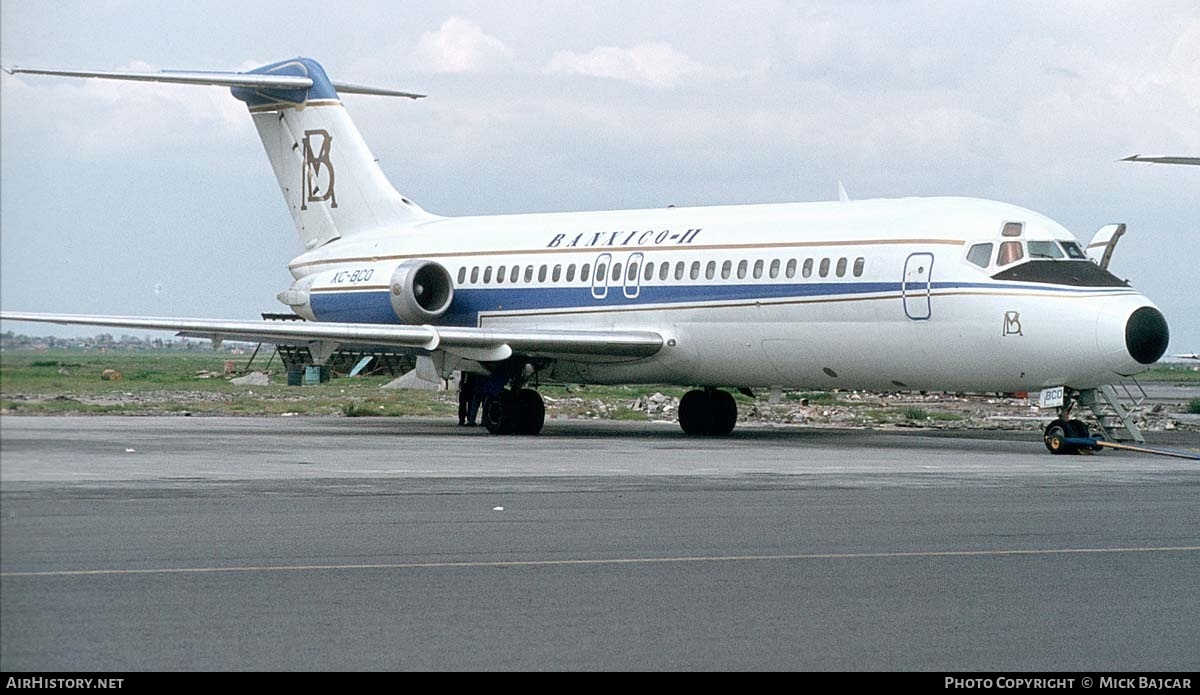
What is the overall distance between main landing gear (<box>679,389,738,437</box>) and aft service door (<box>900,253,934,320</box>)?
6495mm

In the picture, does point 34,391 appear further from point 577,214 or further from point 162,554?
point 577,214

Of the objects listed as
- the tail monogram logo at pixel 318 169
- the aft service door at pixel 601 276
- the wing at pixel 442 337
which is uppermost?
the tail monogram logo at pixel 318 169

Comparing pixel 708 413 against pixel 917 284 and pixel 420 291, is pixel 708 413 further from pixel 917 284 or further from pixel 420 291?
pixel 917 284

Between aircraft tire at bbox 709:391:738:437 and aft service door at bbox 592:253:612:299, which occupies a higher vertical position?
aft service door at bbox 592:253:612:299

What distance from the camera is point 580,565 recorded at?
10.7 m

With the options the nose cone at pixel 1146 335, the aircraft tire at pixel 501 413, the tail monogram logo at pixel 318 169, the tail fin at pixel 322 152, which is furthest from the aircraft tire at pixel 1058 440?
the tail monogram logo at pixel 318 169

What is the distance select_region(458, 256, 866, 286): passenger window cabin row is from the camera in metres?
25.9

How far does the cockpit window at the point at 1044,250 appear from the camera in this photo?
2409cm

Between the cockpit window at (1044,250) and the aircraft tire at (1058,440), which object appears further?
the cockpit window at (1044,250)

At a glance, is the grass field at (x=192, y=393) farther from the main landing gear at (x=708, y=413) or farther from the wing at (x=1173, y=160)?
the wing at (x=1173, y=160)

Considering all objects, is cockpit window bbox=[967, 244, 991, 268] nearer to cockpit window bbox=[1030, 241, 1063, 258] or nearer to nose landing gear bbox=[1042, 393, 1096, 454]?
cockpit window bbox=[1030, 241, 1063, 258]

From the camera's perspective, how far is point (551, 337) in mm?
27906

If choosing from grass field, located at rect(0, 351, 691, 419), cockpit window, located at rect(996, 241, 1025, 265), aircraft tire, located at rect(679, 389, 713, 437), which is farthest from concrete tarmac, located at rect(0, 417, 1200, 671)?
Answer: aircraft tire, located at rect(679, 389, 713, 437)

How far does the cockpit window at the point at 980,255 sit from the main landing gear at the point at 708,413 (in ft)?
23.9
